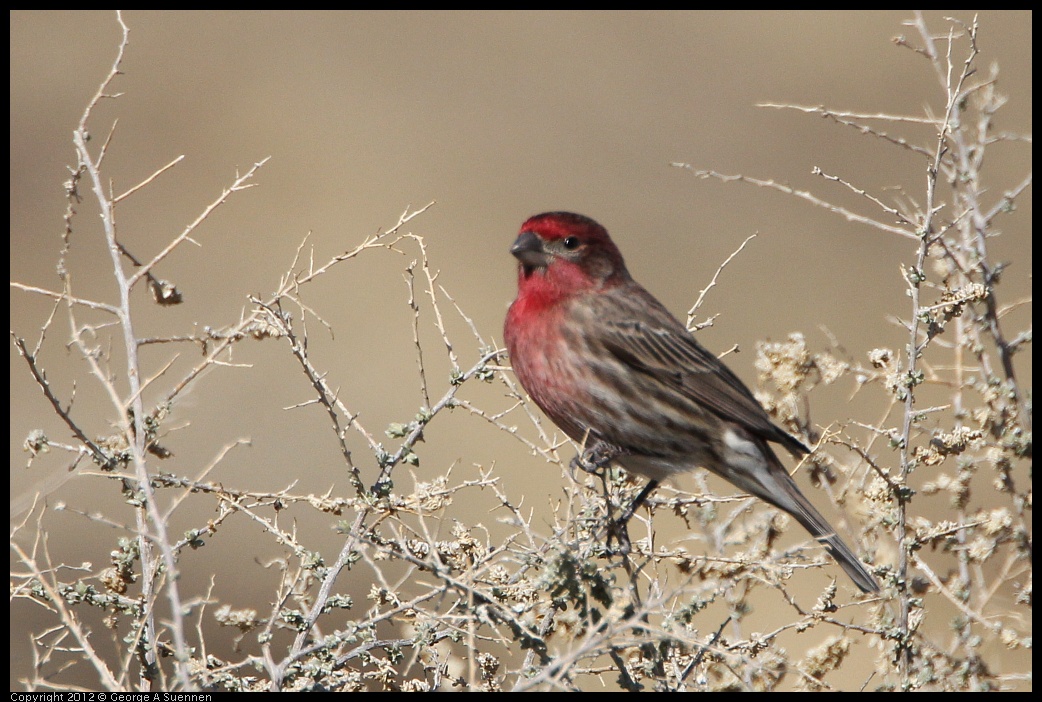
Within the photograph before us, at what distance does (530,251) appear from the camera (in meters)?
6.10

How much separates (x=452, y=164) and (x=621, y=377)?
385 inches

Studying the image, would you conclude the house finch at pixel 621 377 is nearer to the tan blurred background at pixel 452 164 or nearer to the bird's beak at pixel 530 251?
the bird's beak at pixel 530 251

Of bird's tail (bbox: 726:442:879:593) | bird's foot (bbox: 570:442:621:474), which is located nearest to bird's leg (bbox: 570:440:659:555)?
bird's foot (bbox: 570:442:621:474)

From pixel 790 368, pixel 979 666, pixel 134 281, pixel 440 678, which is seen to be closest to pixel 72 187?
pixel 134 281

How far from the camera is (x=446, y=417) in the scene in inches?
525

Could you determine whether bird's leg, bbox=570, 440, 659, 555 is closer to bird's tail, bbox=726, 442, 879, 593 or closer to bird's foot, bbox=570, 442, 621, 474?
bird's foot, bbox=570, 442, 621, 474

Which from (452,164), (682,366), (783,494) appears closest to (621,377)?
(682,366)

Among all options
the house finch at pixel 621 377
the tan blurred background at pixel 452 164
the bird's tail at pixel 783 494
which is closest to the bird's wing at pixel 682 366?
the house finch at pixel 621 377

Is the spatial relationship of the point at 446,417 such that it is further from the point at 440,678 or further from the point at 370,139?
the point at 440,678

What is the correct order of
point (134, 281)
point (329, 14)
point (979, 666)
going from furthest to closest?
1. point (329, 14)
2. point (979, 666)
3. point (134, 281)

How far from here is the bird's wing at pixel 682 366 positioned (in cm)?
606

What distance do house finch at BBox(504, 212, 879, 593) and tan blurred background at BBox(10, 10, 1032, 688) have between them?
251 inches

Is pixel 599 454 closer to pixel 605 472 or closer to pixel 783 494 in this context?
pixel 605 472

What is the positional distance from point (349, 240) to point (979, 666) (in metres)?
10.9
